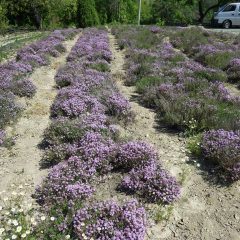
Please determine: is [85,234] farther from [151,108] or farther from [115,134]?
[151,108]

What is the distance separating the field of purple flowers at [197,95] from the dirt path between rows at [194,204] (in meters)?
0.33

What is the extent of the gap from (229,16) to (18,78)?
28.5 meters

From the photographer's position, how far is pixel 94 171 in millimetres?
6363

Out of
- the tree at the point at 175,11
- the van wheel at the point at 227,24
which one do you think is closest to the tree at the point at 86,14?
the van wheel at the point at 227,24

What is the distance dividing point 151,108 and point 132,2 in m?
47.1

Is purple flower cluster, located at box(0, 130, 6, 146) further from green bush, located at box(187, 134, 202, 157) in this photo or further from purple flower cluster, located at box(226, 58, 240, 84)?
purple flower cluster, located at box(226, 58, 240, 84)

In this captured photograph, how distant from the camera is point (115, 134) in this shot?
25.3 feet

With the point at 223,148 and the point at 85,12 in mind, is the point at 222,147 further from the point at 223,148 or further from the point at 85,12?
the point at 85,12

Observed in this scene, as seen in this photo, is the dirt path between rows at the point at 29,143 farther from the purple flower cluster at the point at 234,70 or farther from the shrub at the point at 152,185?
the purple flower cluster at the point at 234,70

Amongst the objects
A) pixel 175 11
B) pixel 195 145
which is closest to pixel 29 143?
pixel 195 145

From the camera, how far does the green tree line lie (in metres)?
36.2

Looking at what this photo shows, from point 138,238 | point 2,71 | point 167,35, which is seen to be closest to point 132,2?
point 167,35

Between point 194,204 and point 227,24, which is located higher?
point 194,204

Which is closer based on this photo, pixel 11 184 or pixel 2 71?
pixel 11 184
